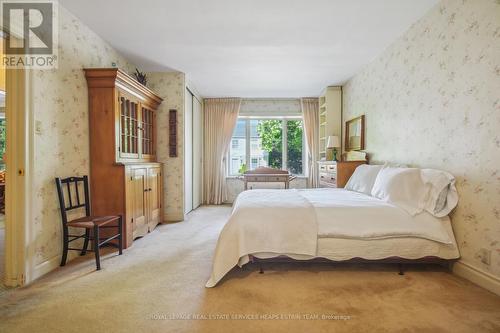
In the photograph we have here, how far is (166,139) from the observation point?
13.7 ft

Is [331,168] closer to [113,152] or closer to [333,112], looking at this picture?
[333,112]

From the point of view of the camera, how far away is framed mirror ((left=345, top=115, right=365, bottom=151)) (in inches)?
155

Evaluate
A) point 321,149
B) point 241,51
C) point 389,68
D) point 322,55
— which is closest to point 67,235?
point 241,51

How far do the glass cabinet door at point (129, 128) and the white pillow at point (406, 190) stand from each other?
294cm

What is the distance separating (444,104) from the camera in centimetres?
226

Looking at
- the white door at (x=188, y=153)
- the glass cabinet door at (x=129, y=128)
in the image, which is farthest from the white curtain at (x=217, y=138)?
the glass cabinet door at (x=129, y=128)

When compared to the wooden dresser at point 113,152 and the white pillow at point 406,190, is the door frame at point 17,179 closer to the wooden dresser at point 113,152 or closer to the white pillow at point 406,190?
the wooden dresser at point 113,152

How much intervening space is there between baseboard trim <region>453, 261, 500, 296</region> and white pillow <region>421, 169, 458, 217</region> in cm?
45

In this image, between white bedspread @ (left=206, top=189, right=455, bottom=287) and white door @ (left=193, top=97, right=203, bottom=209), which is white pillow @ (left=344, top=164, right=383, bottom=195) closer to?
white bedspread @ (left=206, top=189, right=455, bottom=287)

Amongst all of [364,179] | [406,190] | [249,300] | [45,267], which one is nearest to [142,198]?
[45,267]

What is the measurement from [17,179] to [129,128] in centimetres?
137

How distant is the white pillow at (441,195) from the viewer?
2.10 m

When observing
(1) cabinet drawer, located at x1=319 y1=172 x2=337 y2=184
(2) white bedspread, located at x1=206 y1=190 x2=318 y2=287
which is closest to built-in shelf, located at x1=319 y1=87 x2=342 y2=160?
(1) cabinet drawer, located at x1=319 y1=172 x2=337 y2=184

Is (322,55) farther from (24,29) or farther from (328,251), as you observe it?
(24,29)
